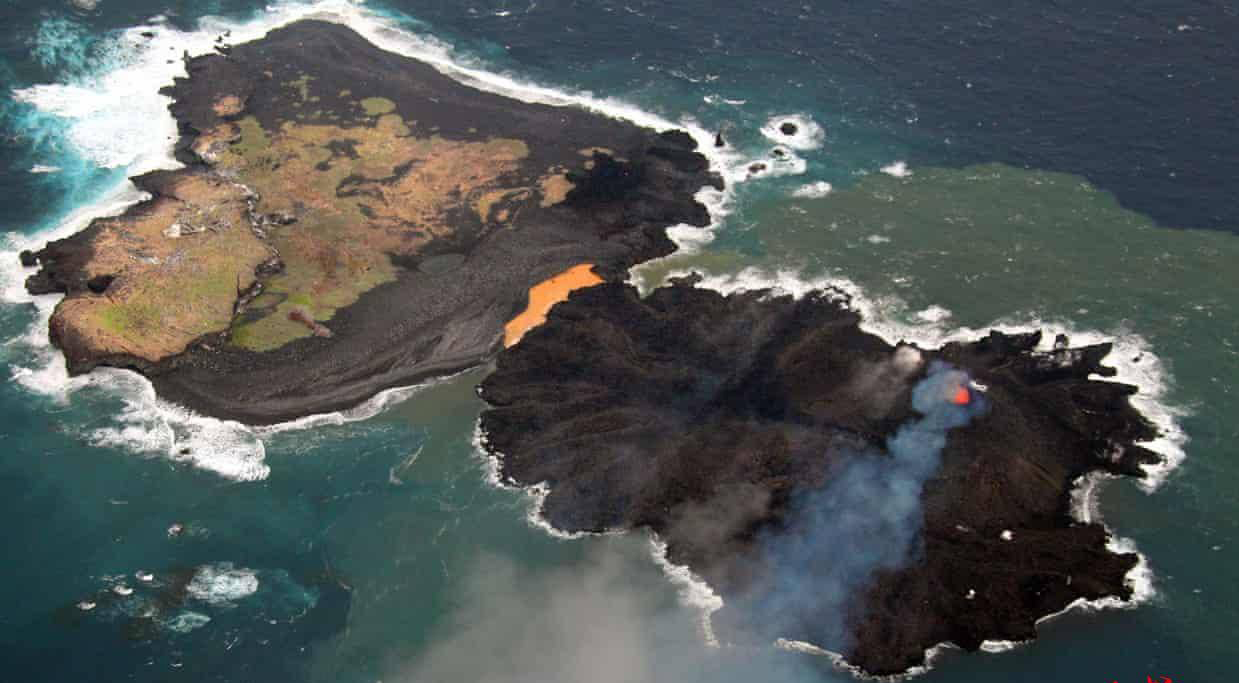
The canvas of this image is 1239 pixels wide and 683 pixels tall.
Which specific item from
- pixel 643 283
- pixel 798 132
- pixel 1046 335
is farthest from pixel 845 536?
pixel 798 132

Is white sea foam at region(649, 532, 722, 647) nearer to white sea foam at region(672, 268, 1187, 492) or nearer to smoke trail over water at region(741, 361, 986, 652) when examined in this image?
smoke trail over water at region(741, 361, 986, 652)

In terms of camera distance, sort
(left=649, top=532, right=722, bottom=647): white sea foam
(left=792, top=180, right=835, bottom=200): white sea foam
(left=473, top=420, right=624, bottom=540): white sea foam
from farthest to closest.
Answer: (left=792, top=180, right=835, bottom=200): white sea foam → (left=473, top=420, right=624, bottom=540): white sea foam → (left=649, top=532, right=722, bottom=647): white sea foam

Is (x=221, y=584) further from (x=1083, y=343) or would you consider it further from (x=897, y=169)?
(x=897, y=169)

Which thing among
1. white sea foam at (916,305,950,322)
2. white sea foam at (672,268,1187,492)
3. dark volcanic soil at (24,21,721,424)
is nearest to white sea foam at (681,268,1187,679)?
white sea foam at (672,268,1187,492)

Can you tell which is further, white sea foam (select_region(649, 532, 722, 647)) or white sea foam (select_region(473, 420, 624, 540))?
white sea foam (select_region(473, 420, 624, 540))

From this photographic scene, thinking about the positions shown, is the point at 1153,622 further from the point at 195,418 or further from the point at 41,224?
the point at 41,224

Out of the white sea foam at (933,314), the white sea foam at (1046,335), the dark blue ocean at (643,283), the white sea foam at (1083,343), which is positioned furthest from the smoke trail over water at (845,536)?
the white sea foam at (933,314)
